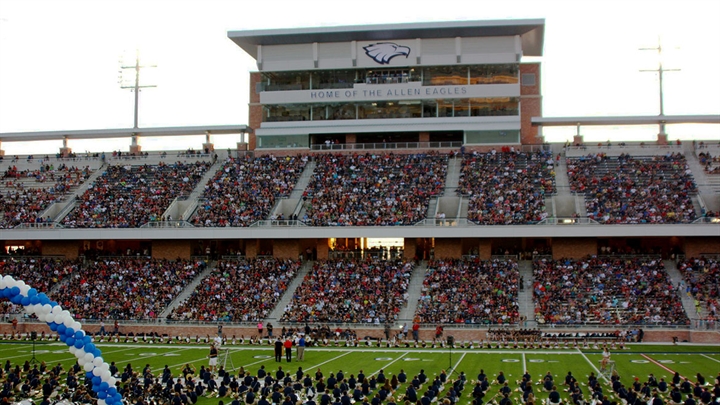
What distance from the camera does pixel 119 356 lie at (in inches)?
1470

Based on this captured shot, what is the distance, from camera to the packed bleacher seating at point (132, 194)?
179 feet

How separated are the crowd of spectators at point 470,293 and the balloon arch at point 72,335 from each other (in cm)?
2494

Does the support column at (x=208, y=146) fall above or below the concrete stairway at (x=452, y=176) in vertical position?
above

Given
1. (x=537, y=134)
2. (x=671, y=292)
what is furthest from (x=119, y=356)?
(x=537, y=134)

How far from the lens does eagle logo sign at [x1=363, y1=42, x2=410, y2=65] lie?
61.8 m

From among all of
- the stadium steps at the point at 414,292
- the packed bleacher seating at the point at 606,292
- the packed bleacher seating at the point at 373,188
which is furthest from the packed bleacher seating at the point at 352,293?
the packed bleacher seating at the point at 606,292

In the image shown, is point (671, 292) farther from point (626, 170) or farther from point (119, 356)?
point (119, 356)

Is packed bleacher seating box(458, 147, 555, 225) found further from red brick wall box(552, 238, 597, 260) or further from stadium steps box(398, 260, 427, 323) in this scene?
stadium steps box(398, 260, 427, 323)

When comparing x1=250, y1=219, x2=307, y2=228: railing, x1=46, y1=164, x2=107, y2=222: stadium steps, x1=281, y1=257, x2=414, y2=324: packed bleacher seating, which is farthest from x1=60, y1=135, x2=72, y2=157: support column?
x1=281, y1=257, x2=414, y2=324: packed bleacher seating

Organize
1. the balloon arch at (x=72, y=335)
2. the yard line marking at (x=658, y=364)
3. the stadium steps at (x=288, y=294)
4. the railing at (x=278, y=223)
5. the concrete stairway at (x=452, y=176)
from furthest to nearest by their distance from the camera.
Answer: the concrete stairway at (x=452, y=176) → the railing at (x=278, y=223) → the stadium steps at (x=288, y=294) → the yard line marking at (x=658, y=364) → the balloon arch at (x=72, y=335)

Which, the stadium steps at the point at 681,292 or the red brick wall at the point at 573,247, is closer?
the stadium steps at the point at 681,292

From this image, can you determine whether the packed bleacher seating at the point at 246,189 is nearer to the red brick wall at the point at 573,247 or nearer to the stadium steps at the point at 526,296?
the stadium steps at the point at 526,296

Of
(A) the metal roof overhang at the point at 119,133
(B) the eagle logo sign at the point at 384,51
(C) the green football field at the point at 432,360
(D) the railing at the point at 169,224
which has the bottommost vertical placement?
(C) the green football field at the point at 432,360

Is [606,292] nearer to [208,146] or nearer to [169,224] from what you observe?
[169,224]
